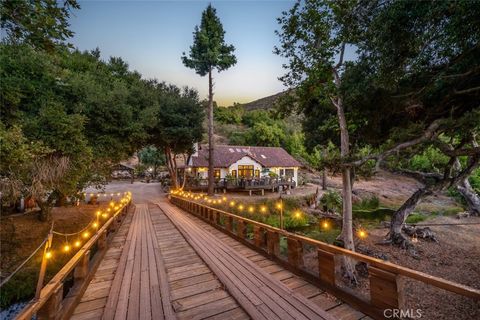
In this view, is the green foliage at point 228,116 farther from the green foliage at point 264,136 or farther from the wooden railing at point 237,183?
the wooden railing at point 237,183

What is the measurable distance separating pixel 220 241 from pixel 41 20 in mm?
6837

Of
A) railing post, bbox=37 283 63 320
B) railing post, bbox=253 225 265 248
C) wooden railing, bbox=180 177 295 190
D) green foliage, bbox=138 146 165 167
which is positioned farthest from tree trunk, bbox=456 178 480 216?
green foliage, bbox=138 146 165 167

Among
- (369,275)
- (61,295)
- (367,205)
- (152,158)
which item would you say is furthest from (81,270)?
(152,158)

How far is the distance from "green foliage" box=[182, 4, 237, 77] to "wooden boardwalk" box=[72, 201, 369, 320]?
52.1ft

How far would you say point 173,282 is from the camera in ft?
13.4

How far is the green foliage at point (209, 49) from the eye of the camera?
17.5 m

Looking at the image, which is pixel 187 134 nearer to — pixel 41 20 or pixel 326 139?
pixel 326 139

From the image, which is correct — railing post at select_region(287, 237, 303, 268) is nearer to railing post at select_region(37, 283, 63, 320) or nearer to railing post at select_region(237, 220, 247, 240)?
railing post at select_region(237, 220, 247, 240)

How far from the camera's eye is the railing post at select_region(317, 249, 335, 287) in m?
3.62

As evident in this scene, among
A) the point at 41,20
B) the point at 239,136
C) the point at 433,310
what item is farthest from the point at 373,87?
the point at 239,136

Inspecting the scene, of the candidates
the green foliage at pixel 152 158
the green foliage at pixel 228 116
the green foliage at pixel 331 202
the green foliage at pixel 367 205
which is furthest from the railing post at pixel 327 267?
the green foliage at pixel 228 116

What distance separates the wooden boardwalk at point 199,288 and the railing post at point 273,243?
24 cm

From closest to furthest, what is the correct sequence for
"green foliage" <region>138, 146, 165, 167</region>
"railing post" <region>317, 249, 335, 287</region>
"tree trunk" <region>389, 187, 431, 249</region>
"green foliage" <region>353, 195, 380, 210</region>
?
"railing post" <region>317, 249, 335, 287</region> → "tree trunk" <region>389, 187, 431, 249</region> → "green foliage" <region>353, 195, 380, 210</region> → "green foliage" <region>138, 146, 165, 167</region>

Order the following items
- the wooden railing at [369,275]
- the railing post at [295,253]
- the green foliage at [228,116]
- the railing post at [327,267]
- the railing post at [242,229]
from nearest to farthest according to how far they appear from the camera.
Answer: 1. the wooden railing at [369,275]
2. the railing post at [327,267]
3. the railing post at [295,253]
4. the railing post at [242,229]
5. the green foliage at [228,116]
